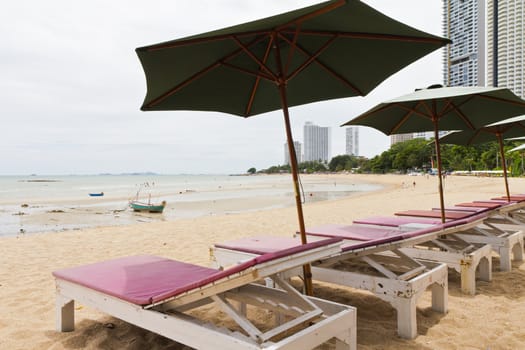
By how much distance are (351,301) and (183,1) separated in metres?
3.65

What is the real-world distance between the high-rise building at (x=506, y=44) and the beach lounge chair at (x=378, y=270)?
200 feet

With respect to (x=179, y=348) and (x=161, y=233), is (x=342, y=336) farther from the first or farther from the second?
(x=161, y=233)

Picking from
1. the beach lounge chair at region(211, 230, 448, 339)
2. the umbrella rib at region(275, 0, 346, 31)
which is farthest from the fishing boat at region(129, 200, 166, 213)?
the umbrella rib at region(275, 0, 346, 31)

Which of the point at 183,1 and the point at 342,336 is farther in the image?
the point at 183,1

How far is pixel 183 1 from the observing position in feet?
13.0

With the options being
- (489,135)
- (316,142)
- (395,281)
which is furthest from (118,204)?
(316,142)

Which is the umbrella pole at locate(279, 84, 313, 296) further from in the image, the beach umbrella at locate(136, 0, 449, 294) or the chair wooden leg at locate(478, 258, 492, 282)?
the chair wooden leg at locate(478, 258, 492, 282)

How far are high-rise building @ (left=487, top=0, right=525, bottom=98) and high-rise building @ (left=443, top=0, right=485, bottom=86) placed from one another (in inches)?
56.1

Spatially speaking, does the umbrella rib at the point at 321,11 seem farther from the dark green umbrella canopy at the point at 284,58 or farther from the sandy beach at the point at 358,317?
the sandy beach at the point at 358,317

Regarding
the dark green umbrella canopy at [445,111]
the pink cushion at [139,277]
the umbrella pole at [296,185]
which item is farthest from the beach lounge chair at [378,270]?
the dark green umbrella canopy at [445,111]

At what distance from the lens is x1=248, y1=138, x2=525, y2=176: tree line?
54.1 m

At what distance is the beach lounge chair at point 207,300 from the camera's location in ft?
5.93

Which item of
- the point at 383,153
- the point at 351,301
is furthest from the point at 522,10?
the point at 351,301

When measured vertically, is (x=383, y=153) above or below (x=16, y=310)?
above
